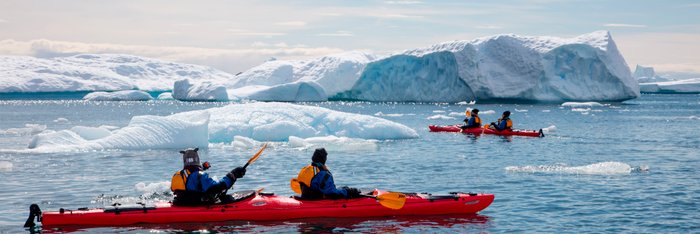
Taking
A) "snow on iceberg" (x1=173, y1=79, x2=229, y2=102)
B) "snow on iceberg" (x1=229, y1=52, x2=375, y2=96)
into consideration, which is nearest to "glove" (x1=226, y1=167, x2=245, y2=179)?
"snow on iceberg" (x1=229, y1=52, x2=375, y2=96)

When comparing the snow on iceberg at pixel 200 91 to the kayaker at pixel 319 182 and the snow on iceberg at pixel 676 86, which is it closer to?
the kayaker at pixel 319 182

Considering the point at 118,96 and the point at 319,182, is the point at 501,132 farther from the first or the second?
the point at 118,96

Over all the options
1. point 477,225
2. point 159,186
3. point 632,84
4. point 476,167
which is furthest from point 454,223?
point 632,84

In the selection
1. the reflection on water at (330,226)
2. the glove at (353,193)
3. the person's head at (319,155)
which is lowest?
the reflection on water at (330,226)

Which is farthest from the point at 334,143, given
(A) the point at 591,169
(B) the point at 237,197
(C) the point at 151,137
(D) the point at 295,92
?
(D) the point at 295,92

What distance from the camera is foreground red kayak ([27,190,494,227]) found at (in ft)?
38.3

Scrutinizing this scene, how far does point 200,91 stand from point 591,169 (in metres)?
73.3

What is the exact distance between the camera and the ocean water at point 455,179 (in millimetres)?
12133

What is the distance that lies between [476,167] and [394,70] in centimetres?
4974

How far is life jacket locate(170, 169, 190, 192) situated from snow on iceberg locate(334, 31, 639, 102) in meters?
53.8

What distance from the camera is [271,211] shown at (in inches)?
485

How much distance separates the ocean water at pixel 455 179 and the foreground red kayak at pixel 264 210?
152mm

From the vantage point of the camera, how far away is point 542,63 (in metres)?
64.0

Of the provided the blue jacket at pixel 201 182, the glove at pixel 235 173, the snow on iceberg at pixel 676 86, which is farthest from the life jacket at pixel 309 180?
the snow on iceberg at pixel 676 86
